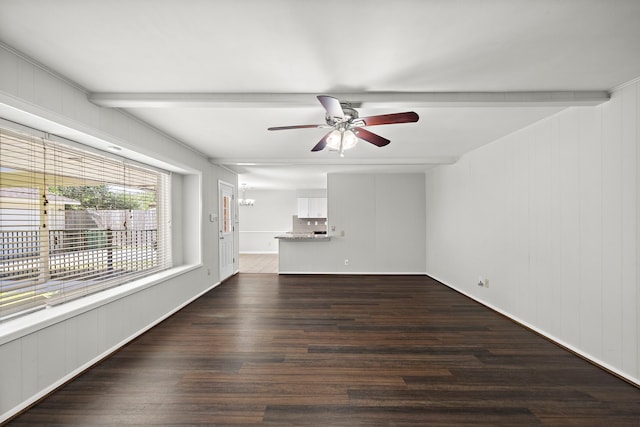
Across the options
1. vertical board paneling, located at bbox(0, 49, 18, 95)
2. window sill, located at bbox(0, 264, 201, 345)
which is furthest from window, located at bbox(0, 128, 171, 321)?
Result: vertical board paneling, located at bbox(0, 49, 18, 95)

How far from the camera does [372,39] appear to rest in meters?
1.73

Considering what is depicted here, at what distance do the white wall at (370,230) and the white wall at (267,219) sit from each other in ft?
13.1

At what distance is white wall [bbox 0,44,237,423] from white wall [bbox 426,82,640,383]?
4.48 m

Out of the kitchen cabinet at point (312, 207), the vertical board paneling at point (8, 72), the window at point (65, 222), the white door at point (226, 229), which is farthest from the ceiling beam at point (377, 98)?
the kitchen cabinet at point (312, 207)

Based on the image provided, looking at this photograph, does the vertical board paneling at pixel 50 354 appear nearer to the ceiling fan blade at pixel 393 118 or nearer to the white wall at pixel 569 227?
the ceiling fan blade at pixel 393 118

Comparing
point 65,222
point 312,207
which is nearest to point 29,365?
point 65,222

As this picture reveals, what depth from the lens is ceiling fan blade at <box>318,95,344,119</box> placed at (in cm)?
188

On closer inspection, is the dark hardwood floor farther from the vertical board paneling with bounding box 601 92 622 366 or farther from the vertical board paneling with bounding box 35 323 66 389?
the vertical board paneling with bounding box 601 92 622 366

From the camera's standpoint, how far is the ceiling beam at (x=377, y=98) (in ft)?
8.04

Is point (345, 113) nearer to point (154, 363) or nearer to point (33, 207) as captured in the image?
point (33, 207)

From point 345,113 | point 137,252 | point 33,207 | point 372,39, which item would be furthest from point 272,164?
point 372,39

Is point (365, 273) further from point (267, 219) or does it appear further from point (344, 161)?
point (267, 219)

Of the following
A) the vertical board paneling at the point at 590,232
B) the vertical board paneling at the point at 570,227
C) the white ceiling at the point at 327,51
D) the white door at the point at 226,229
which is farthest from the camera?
the white door at the point at 226,229

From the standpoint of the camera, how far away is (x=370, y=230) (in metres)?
6.78
